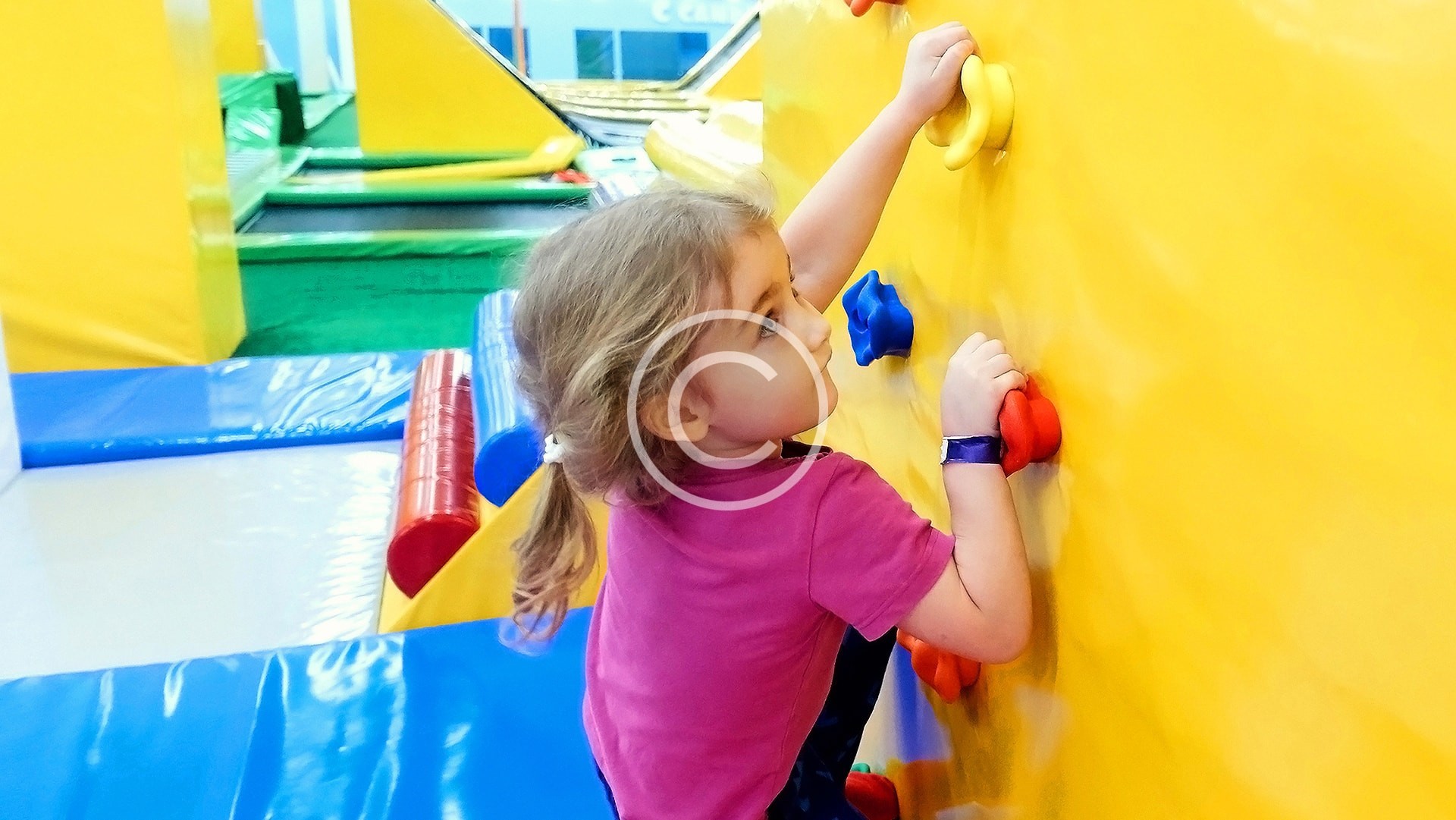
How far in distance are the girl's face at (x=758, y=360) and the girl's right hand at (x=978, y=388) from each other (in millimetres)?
95

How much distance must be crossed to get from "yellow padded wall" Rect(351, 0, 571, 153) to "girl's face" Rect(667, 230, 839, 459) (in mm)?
5031

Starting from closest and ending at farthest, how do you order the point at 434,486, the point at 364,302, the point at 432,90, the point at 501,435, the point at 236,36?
the point at 501,435
the point at 434,486
the point at 364,302
the point at 432,90
the point at 236,36

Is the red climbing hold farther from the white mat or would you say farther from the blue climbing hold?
the white mat

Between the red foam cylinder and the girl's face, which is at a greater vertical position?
the girl's face

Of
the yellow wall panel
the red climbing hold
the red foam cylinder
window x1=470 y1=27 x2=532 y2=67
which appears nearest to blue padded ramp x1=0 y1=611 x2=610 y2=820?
the red foam cylinder

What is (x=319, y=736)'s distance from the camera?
125cm

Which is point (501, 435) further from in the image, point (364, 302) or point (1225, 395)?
point (364, 302)

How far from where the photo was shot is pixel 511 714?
4.18 ft

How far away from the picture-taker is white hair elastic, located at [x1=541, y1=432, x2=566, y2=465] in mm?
817

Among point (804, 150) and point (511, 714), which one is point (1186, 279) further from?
point (511, 714)

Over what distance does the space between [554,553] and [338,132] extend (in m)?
6.51

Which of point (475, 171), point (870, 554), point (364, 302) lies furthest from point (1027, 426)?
point (475, 171)

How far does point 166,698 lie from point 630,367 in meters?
0.92

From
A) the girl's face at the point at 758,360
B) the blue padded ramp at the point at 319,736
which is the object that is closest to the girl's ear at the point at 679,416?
the girl's face at the point at 758,360
